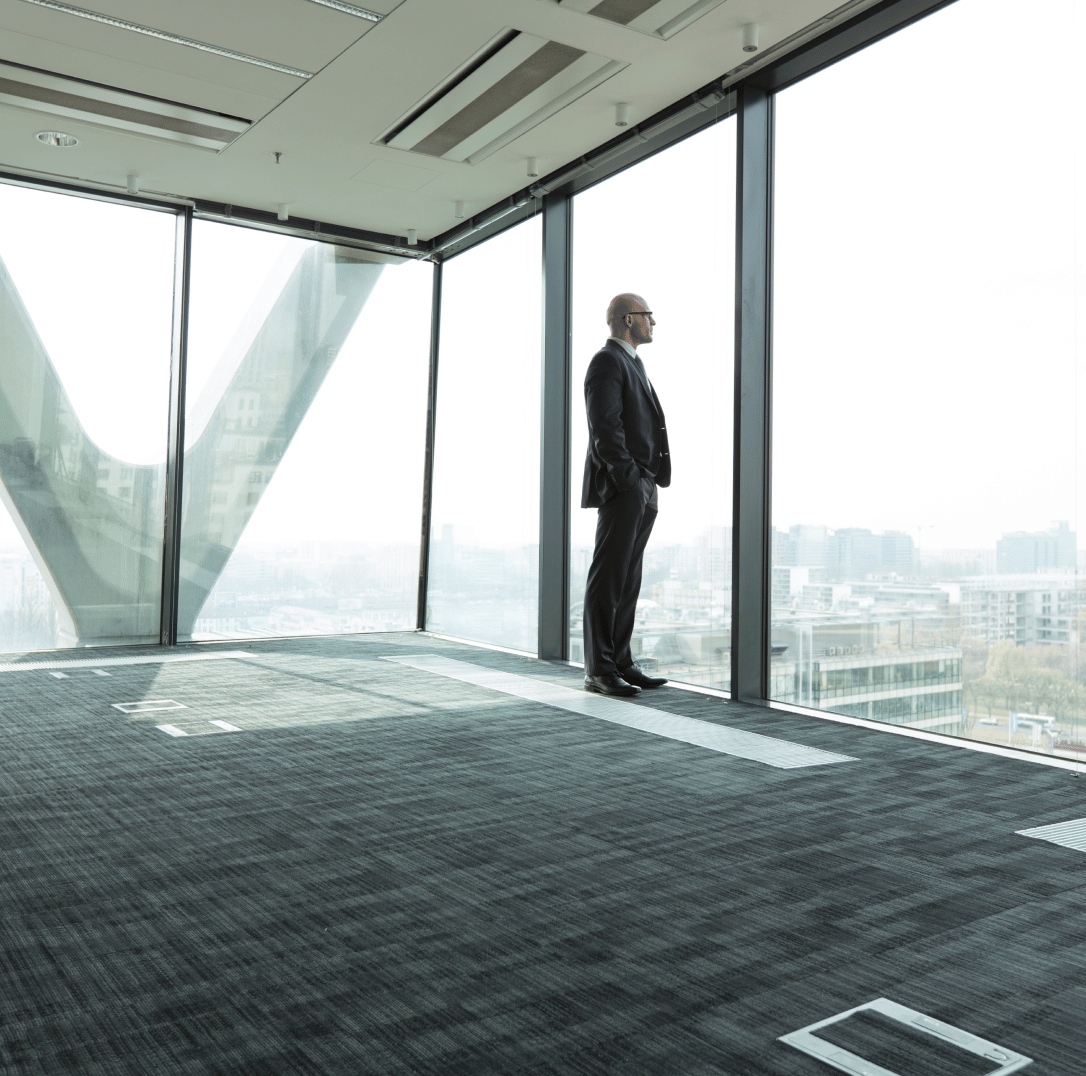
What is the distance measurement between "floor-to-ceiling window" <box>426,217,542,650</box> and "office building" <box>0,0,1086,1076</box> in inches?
1.6

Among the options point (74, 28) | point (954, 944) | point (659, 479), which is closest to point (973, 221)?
point (659, 479)

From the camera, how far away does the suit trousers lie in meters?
4.19

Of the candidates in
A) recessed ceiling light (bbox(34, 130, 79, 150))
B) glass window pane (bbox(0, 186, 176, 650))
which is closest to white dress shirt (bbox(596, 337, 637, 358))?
recessed ceiling light (bbox(34, 130, 79, 150))

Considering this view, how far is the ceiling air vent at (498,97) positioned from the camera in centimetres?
409

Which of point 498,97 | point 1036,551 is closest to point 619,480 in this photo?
point 1036,551

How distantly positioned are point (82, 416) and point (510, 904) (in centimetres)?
518

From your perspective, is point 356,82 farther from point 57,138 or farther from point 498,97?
point 57,138

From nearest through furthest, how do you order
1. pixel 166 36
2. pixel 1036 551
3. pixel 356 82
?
pixel 1036 551
pixel 166 36
pixel 356 82

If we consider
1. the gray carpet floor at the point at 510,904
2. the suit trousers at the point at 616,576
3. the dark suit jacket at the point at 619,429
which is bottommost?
the gray carpet floor at the point at 510,904

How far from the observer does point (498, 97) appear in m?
→ 4.50

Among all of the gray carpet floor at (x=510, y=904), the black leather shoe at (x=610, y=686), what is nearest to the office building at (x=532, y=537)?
the gray carpet floor at (x=510, y=904)

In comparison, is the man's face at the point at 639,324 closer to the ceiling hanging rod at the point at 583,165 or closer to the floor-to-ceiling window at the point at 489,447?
the ceiling hanging rod at the point at 583,165

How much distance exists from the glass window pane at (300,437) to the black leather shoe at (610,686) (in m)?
2.99

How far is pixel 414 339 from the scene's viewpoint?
7020 mm
